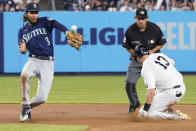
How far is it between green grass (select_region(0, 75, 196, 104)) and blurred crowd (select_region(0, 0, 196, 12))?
3131 millimetres

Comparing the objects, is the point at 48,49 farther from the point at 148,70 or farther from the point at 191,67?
the point at 191,67

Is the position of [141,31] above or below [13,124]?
above

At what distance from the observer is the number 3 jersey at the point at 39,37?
1048cm

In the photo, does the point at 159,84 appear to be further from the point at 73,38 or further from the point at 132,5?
the point at 132,5

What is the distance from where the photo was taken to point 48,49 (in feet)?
34.7

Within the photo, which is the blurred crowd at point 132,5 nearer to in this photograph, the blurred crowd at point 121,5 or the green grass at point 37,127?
the blurred crowd at point 121,5

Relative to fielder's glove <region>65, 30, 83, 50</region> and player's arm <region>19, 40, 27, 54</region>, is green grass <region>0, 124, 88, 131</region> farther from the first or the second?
fielder's glove <region>65, 30, 83, 50</region>

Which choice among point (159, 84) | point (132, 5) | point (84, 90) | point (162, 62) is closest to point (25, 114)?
point (159, 84)

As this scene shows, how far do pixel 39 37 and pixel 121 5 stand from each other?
13.6 m

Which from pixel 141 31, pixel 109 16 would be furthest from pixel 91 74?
pixel 141 31

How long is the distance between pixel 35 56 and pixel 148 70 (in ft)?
7.44

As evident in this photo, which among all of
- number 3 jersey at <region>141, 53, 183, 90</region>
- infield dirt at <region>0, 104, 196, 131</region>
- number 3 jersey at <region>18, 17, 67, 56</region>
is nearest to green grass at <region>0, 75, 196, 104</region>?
infield dirt at <region>0, 104, 196, 131</region>

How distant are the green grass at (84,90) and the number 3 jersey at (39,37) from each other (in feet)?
12.0

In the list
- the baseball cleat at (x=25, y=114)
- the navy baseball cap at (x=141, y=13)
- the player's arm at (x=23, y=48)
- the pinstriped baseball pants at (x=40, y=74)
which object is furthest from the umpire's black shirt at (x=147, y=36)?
the baseball cleat at (x=25, y=114)
